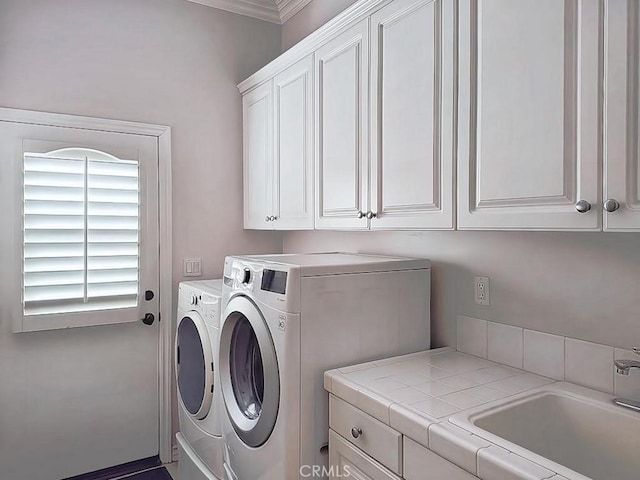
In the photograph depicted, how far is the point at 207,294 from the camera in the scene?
7.52 feet

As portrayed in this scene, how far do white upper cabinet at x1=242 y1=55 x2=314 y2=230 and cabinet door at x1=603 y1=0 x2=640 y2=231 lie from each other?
4.70 feet

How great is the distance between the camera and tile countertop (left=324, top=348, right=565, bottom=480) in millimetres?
1065

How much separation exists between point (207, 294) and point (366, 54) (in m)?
1.35

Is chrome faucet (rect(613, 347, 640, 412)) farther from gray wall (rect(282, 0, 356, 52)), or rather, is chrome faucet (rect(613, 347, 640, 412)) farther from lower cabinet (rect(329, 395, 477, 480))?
gray wall (rect(282, 0, 356, 52))

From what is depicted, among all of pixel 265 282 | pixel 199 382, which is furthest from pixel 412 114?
pixel 199 382

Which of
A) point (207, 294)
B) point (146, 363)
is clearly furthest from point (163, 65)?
point (146, 363)

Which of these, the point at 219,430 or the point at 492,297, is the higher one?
the point at 492,297

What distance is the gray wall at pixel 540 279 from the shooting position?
141 cm

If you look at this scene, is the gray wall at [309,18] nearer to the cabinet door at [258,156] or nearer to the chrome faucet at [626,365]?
the cabinet door at [258,156]

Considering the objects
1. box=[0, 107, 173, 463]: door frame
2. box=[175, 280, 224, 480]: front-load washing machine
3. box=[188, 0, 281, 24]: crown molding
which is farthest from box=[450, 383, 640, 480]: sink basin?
box=[188, 0, 281, 24]: crown molding

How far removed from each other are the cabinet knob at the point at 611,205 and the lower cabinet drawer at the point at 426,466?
716mm

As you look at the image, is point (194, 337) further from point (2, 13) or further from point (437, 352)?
point (2, 13)

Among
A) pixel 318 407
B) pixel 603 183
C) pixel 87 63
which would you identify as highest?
pixel 87 63

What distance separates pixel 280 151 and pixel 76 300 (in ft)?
4.61
